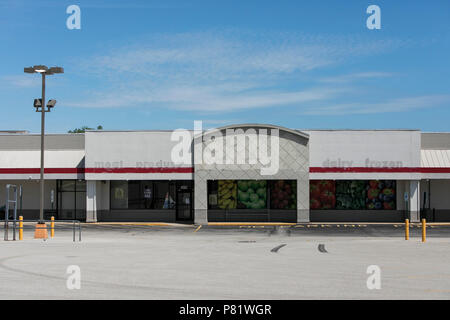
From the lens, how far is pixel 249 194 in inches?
1604

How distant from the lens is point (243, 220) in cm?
4053

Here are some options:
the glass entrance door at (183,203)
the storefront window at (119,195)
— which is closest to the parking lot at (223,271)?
the storefront window at (119,195)

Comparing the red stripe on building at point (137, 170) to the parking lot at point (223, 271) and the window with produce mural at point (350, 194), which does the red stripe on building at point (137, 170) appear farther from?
the parking lot at point (223, 271)

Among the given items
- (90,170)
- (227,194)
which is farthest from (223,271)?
(90,170)

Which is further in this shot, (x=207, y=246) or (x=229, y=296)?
(x=207, y=246)

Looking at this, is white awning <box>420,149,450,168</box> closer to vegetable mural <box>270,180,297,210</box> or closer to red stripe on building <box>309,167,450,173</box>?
red stripe on building <box>309,167,450,173</box>

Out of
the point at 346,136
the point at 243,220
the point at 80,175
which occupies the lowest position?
the point at 243,220

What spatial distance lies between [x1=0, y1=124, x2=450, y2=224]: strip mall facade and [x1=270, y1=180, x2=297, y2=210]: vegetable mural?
72 mm

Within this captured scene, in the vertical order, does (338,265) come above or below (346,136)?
below

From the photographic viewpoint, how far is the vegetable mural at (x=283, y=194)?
40406 millimetres

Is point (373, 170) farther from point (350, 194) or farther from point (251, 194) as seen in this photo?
point (251, 194)
